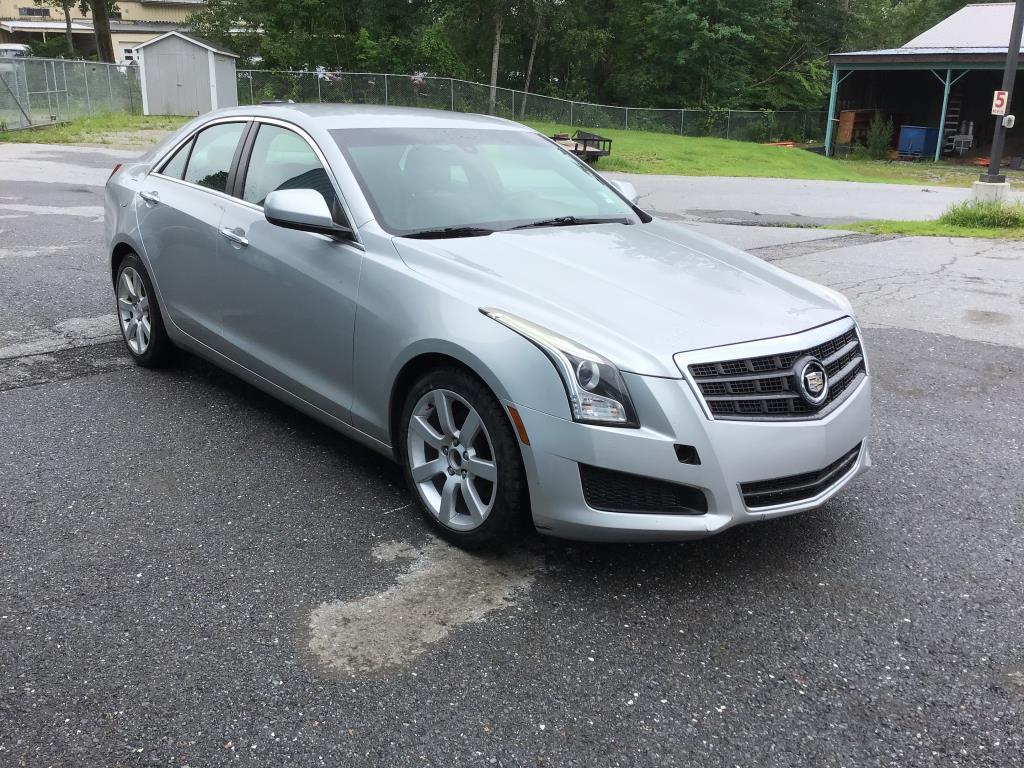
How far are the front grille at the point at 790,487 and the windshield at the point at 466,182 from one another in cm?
172

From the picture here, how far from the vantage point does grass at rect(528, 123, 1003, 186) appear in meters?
26.4

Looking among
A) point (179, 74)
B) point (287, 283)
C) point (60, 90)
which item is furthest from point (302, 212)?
point (179, 74)

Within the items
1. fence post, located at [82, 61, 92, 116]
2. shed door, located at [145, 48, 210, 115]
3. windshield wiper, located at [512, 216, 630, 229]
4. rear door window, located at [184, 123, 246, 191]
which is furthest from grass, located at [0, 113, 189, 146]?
windshield wiper, located at [512, 216, 630, 229]

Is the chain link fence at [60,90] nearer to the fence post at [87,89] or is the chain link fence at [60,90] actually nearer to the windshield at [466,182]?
the fence post at [87,89]

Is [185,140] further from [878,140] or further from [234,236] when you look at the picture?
[878,140]

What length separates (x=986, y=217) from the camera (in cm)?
1392

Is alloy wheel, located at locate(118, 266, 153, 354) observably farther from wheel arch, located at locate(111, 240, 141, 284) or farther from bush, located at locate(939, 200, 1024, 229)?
bush, located at locate(939, 200, 1024, 229)

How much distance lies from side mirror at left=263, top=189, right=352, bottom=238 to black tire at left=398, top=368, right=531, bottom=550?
33.5 inches

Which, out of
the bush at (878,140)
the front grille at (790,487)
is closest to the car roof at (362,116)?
the front grille at (790,487)

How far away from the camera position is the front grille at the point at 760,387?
126 inches

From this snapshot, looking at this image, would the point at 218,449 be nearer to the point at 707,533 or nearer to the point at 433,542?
the point at 433,542

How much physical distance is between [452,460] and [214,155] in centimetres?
260

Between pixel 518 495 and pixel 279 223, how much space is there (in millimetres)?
1658

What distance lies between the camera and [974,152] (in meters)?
38.0
